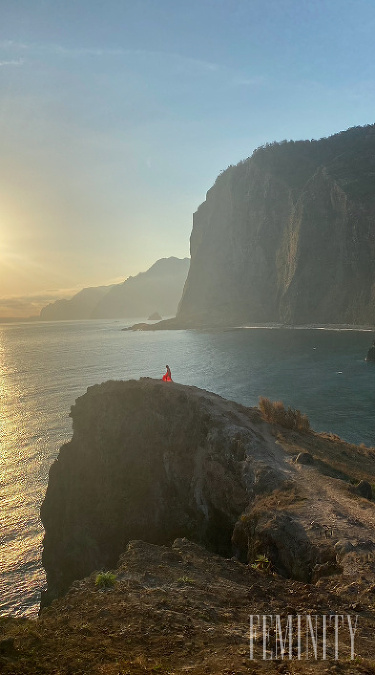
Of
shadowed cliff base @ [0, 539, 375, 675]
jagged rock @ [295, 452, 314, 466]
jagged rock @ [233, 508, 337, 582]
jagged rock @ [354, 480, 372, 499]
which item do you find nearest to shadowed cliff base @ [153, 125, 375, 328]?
jagged rock @ [295, 452, 314, 466]

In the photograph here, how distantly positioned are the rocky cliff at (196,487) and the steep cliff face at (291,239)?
354 feet

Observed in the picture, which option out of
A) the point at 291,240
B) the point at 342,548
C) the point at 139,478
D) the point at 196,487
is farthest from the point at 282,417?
the point at 291,240

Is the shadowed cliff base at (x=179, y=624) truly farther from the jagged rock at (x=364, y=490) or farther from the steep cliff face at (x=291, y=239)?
the steep cliff face at (x=291, y=239)

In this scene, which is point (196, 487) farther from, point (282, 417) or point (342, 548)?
point (342, 548)

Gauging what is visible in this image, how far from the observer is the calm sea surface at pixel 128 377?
25922 mm

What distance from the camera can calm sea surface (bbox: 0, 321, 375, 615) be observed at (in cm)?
2592

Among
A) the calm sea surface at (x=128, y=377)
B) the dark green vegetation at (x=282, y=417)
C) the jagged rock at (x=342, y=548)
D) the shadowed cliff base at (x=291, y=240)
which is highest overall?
the shadowed cliff base at (x=291, y=240)

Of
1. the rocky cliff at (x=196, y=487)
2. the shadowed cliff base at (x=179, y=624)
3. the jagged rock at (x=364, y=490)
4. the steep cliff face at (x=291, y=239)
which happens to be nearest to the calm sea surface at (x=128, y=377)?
the rocky cliff at (x=196, y=487)

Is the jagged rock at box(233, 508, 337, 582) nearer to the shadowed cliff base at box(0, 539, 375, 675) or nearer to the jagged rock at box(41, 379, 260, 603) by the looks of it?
the shadowed cliff base at box(0, 539, 375, 675)

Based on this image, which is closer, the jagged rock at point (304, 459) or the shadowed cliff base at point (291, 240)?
the jagged rock at point (304, 459)

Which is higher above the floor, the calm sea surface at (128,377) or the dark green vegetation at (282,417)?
the dark green vegetation at (282,417)

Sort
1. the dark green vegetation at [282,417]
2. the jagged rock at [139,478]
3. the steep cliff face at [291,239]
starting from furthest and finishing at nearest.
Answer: the steep cliff face at [291,239]
the dark green vegetation at [282,417]
the jagged rock at [139,478]

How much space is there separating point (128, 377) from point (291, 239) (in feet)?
341

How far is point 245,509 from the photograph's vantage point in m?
16.3
